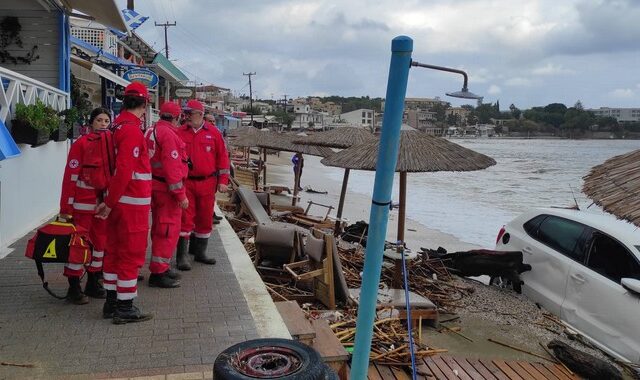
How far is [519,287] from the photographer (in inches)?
299

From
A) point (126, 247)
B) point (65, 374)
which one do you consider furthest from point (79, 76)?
point (65, 374)

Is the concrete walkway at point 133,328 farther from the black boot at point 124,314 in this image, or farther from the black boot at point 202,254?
the black boot at point 202,254

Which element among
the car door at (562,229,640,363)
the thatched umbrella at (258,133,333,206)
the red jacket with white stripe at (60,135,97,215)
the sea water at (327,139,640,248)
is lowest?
the sea water at (327,139,640,248)

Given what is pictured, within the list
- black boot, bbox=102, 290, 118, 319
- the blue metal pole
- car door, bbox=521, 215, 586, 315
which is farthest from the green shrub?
car door, bbox=521, 215, 586, 315

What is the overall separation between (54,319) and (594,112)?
128 meters

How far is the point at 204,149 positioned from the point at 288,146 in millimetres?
9337

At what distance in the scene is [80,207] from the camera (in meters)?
4.36

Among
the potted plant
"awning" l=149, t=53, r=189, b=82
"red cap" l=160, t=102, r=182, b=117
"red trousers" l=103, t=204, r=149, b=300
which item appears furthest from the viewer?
"awning" l=149, t=53, r=189, b=82

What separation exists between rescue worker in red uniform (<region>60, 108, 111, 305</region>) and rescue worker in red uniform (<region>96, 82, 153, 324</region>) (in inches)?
16.1

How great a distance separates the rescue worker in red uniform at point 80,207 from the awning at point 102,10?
14.2 ft

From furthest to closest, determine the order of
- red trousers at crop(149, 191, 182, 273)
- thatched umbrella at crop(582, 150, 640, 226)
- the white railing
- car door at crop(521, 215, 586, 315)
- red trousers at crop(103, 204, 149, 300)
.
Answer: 1. car door at crop(521, 215, 586, 315)
2. the white railing
3. red trousers at crop(149, 191, 182, 273)
4. red trousers at crop(103, 204, 149, 300)
5. thatched umbrella at crop(582, 150, 640, 226)

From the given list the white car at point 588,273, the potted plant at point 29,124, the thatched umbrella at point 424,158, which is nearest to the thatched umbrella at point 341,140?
the thatched umbrella at point 424,158

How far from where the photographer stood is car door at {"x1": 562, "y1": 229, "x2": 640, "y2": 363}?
217 inches

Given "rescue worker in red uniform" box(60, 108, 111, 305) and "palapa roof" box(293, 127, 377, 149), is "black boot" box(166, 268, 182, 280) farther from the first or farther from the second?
"palapa roof" box(293, 127, 377, 149)
